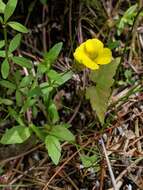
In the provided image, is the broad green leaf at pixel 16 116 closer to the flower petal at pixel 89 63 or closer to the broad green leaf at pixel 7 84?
the broad green leaf at pixel 7 84

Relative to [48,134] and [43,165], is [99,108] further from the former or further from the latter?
[43,165]

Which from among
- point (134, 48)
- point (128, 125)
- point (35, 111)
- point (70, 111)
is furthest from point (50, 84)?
point (134, 48)

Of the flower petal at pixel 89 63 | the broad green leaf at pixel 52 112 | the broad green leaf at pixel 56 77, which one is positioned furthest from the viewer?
the broad green leaf at pixel 52 112

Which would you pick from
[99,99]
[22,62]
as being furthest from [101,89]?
[22,62]

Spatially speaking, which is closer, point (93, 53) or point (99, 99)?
point (93, 53)

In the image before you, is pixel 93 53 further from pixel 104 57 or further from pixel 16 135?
pixel 16 135

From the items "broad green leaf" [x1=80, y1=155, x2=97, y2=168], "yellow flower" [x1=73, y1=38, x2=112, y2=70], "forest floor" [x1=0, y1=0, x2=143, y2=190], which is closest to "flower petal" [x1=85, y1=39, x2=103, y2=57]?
"yellow flower" [x1=73, y1=38, x2=112, y2=70]

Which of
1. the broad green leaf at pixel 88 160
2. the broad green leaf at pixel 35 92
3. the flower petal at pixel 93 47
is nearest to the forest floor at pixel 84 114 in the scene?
the broad green leaf at pixel 88 160
